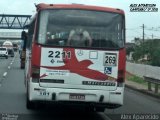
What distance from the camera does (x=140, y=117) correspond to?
14.2 m

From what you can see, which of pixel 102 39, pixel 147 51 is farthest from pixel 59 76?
pixel 147 51

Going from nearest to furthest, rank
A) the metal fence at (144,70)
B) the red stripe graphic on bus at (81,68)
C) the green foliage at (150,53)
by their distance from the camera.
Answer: the red stripe graphic on bus at (81,68) < the metal fence at (144,70) < the green foliage at (150,53)

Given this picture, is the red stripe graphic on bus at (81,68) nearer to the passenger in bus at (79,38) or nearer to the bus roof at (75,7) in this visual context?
the passenger in bus at (79,38)

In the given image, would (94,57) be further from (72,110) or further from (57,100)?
(72,110)

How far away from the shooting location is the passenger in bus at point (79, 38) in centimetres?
1312

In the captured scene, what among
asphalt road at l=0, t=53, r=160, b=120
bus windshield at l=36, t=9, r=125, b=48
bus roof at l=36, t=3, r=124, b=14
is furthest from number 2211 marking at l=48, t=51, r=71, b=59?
asphalt road at l=0, t=53, r=160, b=120

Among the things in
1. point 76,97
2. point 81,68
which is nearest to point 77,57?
point 81,68

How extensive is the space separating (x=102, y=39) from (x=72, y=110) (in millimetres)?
3675

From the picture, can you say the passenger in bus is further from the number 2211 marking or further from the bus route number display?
the bus route number display

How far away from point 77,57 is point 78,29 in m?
0.72

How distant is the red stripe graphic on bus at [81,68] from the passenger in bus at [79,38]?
9.0 inches

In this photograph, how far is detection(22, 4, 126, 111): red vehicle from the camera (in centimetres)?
1293

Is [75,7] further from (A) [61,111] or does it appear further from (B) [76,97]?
(A) [61,111]

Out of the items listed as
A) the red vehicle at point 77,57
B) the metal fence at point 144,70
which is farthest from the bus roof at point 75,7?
the metal fence at point 144,70
